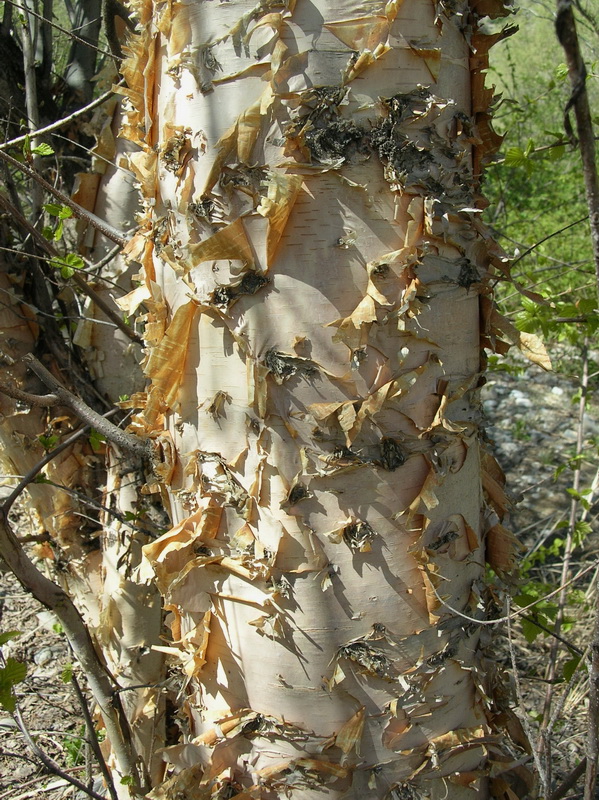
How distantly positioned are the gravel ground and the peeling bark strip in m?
0.26

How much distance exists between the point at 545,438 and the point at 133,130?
3787mm

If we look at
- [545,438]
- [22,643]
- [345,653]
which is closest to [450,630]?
[345,653]

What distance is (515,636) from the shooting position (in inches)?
97.0

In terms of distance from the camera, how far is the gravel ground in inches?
78.4

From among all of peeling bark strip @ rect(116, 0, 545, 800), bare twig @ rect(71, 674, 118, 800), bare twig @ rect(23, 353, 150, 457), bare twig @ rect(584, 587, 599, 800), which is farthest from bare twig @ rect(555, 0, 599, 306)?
bare twig @ rect(71, 674, 118, 800)

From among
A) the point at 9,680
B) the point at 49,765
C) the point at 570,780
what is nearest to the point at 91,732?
the point at 49,765

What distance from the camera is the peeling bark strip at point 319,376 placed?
0.96 m

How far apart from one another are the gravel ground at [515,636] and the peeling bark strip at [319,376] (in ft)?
0.84

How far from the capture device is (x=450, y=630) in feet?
3.74

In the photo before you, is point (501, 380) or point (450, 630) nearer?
point (450, 630)

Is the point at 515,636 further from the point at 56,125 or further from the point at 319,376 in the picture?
the point at 56,125

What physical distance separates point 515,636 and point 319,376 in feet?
6.25

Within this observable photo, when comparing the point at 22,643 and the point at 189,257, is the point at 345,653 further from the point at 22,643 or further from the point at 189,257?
the point at 22,643

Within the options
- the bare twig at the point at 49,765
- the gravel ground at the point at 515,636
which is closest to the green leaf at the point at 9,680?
the bare twig at the point at 49,765
